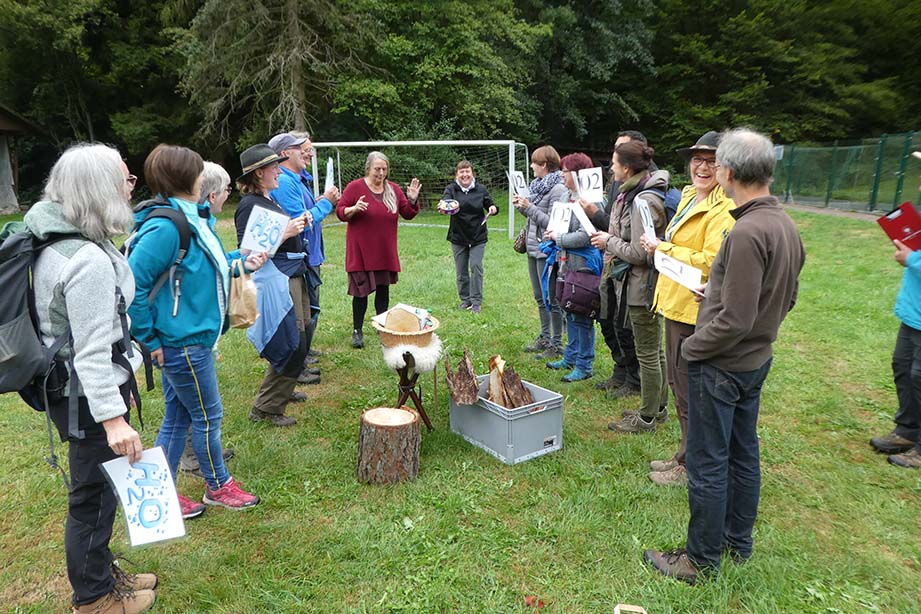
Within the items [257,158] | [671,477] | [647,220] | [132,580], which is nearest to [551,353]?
[671,477]

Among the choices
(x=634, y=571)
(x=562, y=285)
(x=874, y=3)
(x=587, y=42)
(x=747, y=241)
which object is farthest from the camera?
(x=874, y=3)

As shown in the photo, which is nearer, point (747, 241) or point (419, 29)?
point (747, 241)

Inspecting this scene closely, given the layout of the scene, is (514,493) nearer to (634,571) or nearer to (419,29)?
(634,571)

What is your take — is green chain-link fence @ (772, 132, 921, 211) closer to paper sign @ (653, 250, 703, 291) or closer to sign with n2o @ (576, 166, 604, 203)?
sign with n2o @ (576, 166, 604, 203)

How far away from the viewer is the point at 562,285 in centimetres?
521

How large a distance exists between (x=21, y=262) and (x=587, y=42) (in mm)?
24952

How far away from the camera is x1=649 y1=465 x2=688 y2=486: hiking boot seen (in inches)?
146

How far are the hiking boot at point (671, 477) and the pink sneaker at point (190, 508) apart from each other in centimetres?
275

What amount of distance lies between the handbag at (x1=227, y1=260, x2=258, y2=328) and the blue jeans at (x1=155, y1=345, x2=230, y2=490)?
0.29 m

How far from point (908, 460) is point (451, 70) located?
17.8m

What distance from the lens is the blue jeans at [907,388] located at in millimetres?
4062

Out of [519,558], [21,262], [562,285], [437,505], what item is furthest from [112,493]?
[562,285]

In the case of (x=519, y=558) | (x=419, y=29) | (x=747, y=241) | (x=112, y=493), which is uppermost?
(x=419, y=29)

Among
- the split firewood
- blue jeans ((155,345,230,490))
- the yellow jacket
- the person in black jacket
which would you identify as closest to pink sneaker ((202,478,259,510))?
blue jeans ((155,345,230,490))
